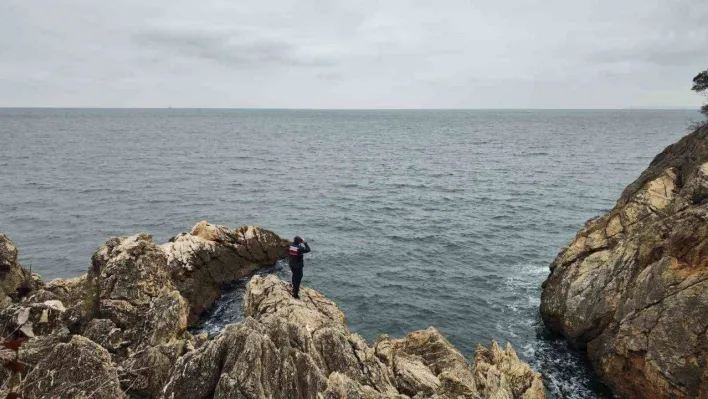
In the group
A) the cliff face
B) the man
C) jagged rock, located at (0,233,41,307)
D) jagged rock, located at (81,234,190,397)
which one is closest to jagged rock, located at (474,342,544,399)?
the cliff face

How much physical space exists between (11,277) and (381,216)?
35857 mm

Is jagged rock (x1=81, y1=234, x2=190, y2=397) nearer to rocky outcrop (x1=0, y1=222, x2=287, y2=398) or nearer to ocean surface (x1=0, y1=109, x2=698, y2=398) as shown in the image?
rocky outcrop (x1=0, y1=222, x2=287, y2=398)

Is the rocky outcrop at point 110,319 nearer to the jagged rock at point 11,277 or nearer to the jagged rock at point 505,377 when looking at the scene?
the jagged rock at point 11,277

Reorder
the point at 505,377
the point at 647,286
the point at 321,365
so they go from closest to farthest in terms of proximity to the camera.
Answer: the point at 321,365
the point at 505,377
the point at 647,286

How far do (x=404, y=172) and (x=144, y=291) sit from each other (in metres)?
65.1

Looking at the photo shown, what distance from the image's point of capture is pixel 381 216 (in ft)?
172

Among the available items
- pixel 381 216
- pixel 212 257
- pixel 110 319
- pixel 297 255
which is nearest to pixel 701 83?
pixel 381 216

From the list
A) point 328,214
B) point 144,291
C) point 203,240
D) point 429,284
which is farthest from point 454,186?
point 144,291

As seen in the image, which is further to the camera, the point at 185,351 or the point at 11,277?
the point at 11,277

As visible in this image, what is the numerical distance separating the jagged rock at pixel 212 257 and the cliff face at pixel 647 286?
21.2 metres

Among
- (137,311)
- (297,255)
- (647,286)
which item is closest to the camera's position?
(137,311)

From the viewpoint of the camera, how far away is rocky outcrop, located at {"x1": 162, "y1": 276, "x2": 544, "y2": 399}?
1294cm

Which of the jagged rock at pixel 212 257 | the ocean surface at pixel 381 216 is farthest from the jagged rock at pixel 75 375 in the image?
the jagged rock at pixel 212 257

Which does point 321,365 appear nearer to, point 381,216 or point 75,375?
point 75,375
